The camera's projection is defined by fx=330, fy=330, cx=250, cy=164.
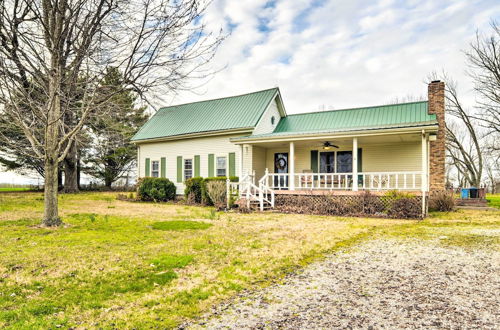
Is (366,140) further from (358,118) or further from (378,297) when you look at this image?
(378,297)

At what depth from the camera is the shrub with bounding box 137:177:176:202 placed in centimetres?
1917

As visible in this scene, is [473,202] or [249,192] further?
[473,202]

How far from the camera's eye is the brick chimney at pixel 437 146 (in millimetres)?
15328

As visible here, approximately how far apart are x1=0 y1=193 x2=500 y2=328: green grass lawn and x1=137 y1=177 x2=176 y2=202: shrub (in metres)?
9.56

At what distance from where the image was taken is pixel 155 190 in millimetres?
19109

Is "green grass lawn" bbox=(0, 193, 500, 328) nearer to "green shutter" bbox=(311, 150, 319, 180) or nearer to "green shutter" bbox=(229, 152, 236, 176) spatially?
"green shutter" bbox=(311, 150, 319, 180)

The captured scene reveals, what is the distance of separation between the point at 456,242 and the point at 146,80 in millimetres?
7909

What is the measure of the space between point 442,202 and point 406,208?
340 cm

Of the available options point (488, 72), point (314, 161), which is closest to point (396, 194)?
point (314, 161)

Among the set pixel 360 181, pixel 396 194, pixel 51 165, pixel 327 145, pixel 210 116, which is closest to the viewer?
pixel 51 165

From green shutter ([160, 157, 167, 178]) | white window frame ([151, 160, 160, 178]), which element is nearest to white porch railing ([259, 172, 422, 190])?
green shutter ([160, 157, 167, 178])

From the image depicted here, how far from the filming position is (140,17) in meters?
7.42

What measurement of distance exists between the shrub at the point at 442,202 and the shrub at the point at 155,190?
13.7 metres

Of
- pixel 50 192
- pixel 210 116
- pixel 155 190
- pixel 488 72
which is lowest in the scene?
pixel 155 190
